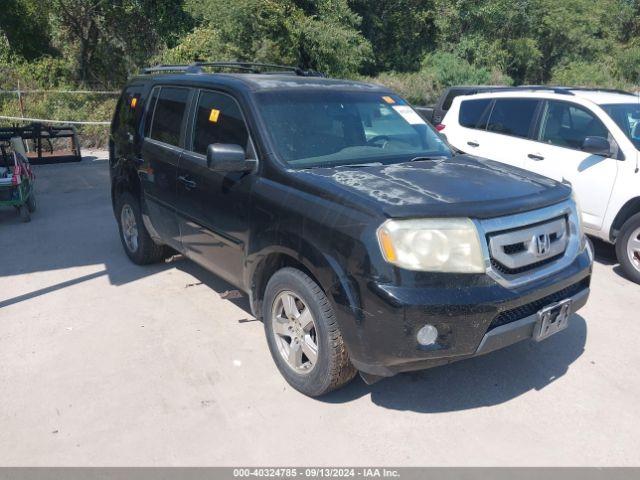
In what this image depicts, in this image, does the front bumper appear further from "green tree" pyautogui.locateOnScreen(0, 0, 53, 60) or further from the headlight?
"green tree" pyautogui.locateOnScreen(0, 0, 53, 60)

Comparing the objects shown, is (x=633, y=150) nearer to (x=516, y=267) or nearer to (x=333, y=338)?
(x=516, y=267)

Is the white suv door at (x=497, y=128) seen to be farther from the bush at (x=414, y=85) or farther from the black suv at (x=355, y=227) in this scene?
the bush at (x=414, y=85)

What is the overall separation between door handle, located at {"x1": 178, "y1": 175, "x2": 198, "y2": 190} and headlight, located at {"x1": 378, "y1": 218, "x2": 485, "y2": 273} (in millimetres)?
2016

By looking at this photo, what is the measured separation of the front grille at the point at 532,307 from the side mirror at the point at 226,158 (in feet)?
6.16

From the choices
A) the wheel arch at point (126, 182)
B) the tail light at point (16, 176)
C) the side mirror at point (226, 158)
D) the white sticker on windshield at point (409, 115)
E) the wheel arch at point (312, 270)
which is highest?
the white sticker on windshield at point (409, 115)

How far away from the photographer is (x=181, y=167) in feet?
15.4

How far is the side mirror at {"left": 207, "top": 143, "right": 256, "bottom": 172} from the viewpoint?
3742 mm

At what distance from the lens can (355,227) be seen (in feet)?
10.3

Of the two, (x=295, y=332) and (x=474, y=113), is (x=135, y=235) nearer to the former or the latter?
(x=295, y=332)

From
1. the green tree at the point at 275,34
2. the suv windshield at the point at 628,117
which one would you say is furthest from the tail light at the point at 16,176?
the green tree at the point at 275,34

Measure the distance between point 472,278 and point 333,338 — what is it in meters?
0.86

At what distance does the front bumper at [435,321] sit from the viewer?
2.99 metres

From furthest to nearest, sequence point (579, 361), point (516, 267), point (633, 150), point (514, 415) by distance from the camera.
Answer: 1. point (633, 150)
2. point (579, 361)
3. point (514, 415)
4. point (516, 267)
